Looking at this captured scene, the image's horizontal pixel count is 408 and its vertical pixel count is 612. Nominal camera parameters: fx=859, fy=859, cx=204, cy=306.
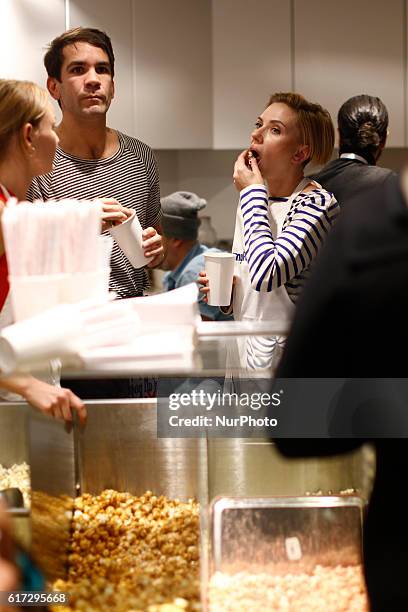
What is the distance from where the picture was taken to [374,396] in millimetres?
1155

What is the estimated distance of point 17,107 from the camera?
5.26ft

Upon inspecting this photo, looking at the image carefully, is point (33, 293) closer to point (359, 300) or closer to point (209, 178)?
point (359, 300)

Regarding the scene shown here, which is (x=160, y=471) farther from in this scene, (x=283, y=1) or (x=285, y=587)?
(x=283, y=1)

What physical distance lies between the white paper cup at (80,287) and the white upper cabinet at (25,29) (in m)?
1.99

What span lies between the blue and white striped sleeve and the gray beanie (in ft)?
3.19

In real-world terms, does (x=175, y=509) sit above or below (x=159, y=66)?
below

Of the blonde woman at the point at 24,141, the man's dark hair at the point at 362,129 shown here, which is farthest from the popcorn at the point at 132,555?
the man's dark hair at the point at 362,129

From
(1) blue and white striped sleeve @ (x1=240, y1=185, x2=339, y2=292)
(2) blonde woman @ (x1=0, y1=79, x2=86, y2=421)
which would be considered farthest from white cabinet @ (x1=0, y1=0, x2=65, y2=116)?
(2) blonde woman @ (x1=0, y1=79, x2=86, y2=421)

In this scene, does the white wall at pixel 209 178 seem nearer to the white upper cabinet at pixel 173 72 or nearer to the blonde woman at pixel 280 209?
the white upper cabinet at pixel 173 72

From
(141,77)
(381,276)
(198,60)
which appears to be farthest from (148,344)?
(198,60)

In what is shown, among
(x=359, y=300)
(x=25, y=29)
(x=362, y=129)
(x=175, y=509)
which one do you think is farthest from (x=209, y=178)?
(x=359, y=300)

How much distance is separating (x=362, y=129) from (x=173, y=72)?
1.04 m

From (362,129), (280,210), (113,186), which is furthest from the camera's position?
(362,129)

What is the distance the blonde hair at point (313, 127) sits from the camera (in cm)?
225
